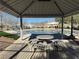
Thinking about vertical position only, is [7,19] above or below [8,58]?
above

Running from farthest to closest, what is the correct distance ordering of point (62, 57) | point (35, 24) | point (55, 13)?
1. point (35, 24)
2. point (55, 13)
3. point (62, 57)

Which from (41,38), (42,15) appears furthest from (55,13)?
(41,38)

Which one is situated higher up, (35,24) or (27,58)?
(35,24)

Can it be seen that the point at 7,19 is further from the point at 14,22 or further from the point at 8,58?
the point at 8,58

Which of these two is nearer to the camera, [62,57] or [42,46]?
[62,57]

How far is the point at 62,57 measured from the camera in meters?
6.51

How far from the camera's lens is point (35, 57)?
6531 millimetres

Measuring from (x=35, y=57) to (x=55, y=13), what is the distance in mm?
7442

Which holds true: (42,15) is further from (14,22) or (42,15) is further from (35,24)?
(14,22)

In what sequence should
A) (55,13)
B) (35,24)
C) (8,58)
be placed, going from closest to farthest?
(8,58) < (55,13) < (35,24)

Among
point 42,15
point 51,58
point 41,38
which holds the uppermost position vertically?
point 42,15

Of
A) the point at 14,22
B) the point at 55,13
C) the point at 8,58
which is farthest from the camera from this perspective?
the point at 14,22

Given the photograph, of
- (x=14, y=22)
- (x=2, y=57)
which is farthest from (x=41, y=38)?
(x=14, y=22)

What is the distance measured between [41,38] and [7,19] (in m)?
25.7
